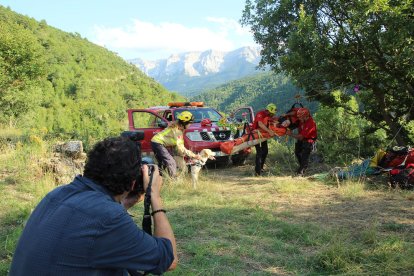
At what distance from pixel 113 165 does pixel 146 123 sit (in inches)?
368

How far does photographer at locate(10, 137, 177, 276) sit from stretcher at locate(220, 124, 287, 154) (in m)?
6.78

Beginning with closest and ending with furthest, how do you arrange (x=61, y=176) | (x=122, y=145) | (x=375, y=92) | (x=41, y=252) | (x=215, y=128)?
(x=41, y=252), (x=122, y=145), (x=61, y=176), (x=375, y=92), (x=215, y=128)

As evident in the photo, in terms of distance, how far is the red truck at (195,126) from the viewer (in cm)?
961

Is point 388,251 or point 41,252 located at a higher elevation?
point 41,252

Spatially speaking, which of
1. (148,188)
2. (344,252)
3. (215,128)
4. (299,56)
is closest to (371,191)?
(299,56)

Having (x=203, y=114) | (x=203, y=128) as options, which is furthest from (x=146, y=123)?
(x=203, y=128)

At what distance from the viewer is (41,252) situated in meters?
1.58

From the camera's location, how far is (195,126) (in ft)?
32.7

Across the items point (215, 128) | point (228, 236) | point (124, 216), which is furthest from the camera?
point (215, 128)

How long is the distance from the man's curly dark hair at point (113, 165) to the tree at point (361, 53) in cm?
557

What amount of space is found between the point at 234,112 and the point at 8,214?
6.43 metres

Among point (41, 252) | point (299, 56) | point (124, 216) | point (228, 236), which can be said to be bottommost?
point (228, 236)

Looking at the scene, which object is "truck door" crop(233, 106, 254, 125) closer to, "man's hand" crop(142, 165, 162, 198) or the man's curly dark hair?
"man's hand" crop(142, 165, 162, 198)

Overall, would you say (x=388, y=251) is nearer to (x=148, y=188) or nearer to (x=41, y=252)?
(x=148, y=188)
